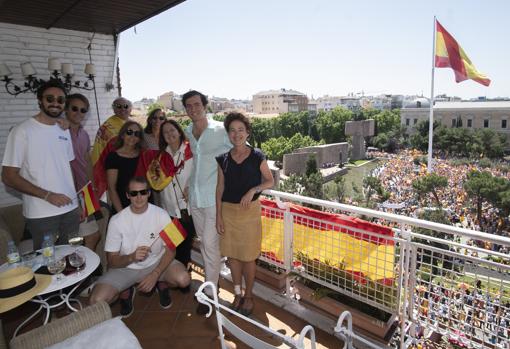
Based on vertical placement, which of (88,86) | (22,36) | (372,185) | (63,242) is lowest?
(372,185)

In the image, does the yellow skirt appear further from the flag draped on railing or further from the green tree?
the green tree

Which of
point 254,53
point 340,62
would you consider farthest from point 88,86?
point 340,62

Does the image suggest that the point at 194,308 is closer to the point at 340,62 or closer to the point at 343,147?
the point at 343,147

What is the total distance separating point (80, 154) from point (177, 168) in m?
1.06

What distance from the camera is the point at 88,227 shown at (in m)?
3.24

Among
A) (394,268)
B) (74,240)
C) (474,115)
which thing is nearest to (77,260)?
(74,240)

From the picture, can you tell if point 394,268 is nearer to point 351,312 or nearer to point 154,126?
point 351,312

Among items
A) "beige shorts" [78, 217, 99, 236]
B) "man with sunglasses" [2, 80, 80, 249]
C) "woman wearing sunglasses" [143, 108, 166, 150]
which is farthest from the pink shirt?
"woman wearing sunglasses" [143, 108, 166, 150]

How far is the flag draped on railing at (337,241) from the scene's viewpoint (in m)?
2.52

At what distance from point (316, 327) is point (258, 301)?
61 centimetres

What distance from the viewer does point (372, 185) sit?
29.5 m

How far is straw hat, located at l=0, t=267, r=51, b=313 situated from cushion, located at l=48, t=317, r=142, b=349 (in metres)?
0.42

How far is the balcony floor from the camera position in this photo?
255 cm

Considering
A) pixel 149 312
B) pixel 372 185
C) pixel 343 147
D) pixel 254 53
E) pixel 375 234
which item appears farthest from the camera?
pixel 254 53
